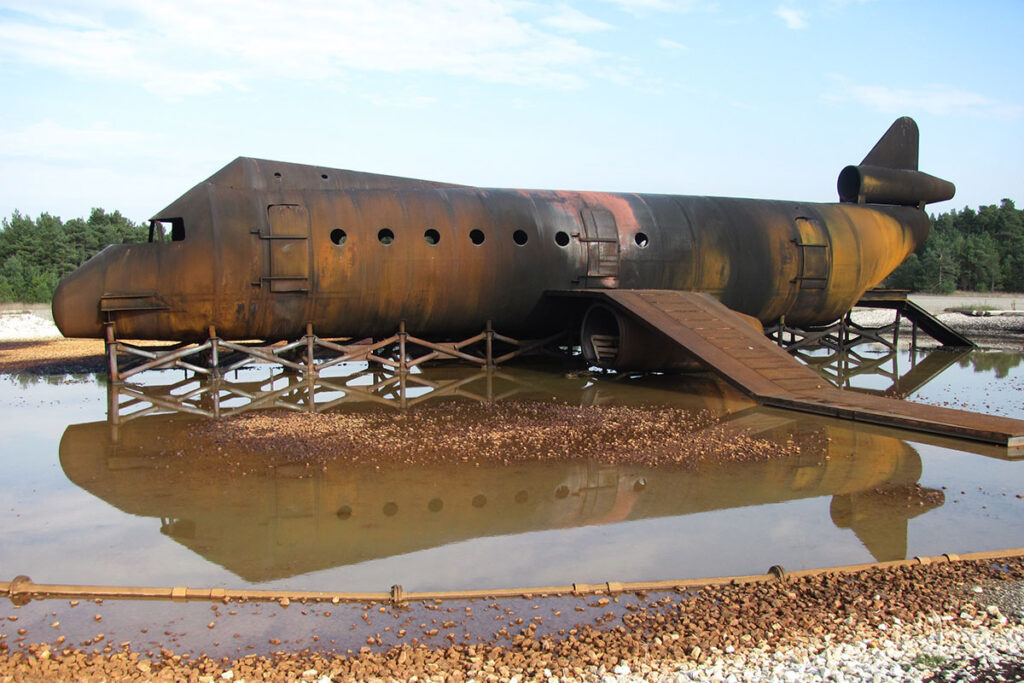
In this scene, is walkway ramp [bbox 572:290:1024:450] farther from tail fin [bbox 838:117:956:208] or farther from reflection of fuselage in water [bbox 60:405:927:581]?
tail fin [bbox 838:117:956:208]

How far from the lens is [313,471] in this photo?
8453 millimetres

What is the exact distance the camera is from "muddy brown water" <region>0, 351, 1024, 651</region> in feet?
18.7

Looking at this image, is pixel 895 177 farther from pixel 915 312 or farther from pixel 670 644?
pixel 670 644

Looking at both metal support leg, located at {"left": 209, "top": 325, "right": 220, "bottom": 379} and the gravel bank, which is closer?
Answer: the gravel bank

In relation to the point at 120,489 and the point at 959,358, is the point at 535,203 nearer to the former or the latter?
the point at 120,489

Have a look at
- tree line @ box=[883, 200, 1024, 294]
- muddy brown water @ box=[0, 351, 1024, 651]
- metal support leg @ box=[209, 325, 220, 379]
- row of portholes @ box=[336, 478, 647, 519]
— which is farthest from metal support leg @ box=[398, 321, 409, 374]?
tree line @ box=[883, 200, 1024, 294]

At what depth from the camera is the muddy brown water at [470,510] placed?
5.71 metres

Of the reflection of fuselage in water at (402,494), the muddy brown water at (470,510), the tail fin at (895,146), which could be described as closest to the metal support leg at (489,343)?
the muddy brown water at (470,510)

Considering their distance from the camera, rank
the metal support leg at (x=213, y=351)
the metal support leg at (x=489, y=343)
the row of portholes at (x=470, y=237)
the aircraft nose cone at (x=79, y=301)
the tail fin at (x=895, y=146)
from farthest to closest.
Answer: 1. the tail fin at (x=895, y=146)
2. the metal support leg at (x=489, y=343)
3. the row of portholes at (x=470, y=237)
4. the metal support leg at (x=213, y=351)
5. the aircraft nose cone at (x=79, y=301)

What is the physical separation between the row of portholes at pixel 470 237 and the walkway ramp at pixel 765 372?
1408 mm

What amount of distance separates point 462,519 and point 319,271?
7.96 metres

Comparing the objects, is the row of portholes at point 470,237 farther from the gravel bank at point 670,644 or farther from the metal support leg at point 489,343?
the gravel bank at point 670,644

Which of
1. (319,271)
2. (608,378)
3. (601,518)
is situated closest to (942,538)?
(601,518)

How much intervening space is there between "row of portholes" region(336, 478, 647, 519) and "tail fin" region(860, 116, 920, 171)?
15.3 metres
